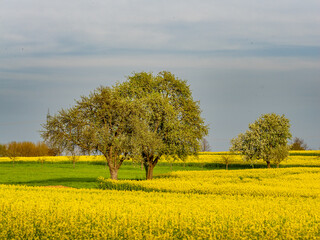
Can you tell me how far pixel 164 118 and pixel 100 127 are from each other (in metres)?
8.27

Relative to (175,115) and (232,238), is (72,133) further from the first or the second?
Result: (232,238)

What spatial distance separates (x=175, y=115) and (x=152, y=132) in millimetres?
4008

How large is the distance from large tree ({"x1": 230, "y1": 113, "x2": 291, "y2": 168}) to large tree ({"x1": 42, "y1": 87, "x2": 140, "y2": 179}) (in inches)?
1610

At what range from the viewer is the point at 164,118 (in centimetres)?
4634

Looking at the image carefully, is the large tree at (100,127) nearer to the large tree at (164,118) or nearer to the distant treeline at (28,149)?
the large tree at (164,118)

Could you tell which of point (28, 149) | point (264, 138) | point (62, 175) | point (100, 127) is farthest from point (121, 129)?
point (28, 149)

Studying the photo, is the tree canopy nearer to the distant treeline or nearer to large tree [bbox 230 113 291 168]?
large tree [bbox 230 113 291 168]

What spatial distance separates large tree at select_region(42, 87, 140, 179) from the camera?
133ft

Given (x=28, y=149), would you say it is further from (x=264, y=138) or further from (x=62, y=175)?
(x=264, y=138)

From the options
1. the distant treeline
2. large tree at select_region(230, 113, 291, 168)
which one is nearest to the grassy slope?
large tree at select_region(230, 113, 291, 168)

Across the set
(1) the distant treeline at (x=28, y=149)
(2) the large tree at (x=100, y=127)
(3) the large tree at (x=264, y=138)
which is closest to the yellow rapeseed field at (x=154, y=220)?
(2) the large tree at (x=100, y=127)

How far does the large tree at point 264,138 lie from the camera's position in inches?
3017

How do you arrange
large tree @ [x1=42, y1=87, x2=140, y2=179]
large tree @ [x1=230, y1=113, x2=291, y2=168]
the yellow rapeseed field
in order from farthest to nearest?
large tree @ [x1=230, y1=113, x2=291, y2=168], large tree @ [x1=42, y1=87, x2=140, y2=179], the yellow rapeseed field

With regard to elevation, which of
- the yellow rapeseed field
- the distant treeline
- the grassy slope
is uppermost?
the distant treeline
